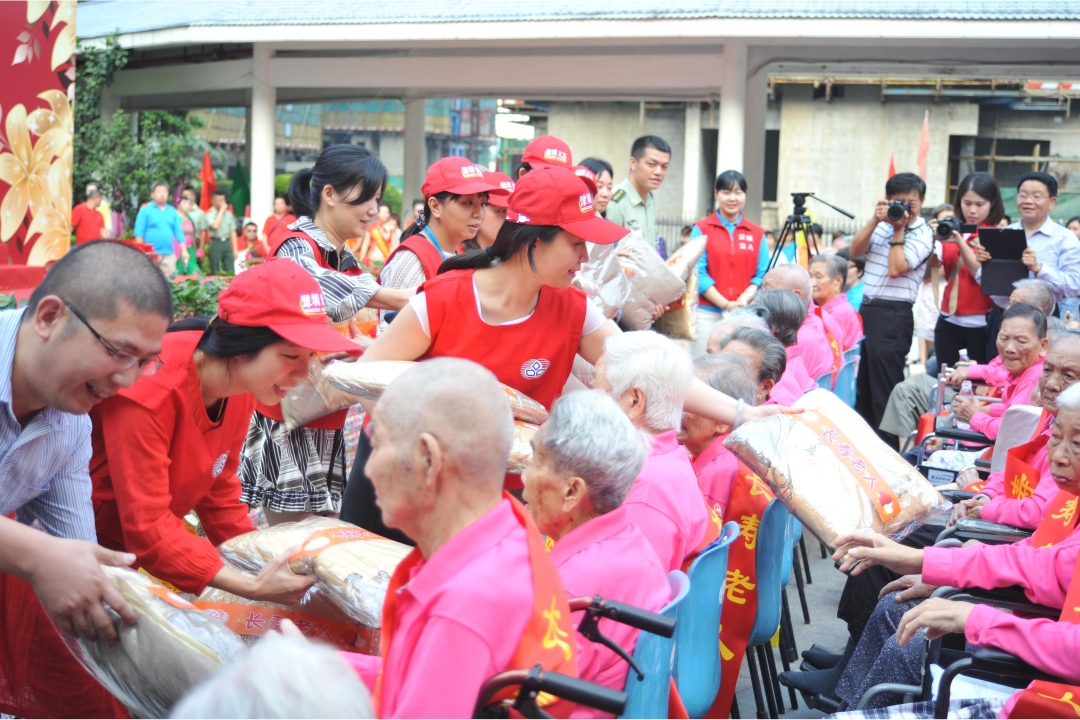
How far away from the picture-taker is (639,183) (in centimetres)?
651

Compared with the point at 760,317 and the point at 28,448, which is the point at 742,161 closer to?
the point at 760,317

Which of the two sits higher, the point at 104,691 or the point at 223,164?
the point at 223,164

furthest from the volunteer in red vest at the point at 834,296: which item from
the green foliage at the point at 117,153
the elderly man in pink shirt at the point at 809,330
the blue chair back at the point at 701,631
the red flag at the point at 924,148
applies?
the red flag at the point at 924,148

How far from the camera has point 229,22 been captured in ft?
50.1

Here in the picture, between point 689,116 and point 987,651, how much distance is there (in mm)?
23818

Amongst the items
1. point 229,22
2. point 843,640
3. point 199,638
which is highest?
point 229,22

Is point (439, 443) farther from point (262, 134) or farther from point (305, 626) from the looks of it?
point (262, 134)

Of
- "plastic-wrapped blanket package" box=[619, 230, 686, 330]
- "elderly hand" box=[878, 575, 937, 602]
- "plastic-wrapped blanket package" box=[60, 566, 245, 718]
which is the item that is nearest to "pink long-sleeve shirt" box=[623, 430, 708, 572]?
"elderly hand" box=[878, 575, 937, 602]

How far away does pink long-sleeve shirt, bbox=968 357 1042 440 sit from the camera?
4738mm

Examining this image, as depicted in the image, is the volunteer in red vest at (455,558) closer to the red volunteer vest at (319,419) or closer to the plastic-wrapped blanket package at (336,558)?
the plastic-wrapped blanket package at (336,558)


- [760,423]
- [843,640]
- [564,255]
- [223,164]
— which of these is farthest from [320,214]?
[223,164]

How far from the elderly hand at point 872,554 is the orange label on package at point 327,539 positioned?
1.26 m

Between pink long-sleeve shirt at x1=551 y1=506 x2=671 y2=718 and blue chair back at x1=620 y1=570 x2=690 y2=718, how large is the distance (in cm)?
3

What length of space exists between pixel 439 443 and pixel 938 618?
4.91ft
